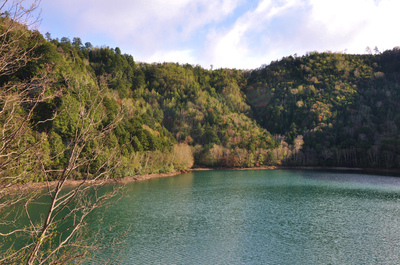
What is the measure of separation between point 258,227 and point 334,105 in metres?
100

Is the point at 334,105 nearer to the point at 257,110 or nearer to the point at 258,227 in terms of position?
the point at 257,110

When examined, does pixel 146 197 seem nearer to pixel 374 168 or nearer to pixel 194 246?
pixel 194 246

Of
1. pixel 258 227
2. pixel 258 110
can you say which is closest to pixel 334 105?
pixel 258 110

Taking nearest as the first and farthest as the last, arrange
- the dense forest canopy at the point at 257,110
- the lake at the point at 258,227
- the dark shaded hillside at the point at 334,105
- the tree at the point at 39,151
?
1. the tree at the point at 39,151
2. the lake at the point at 258,227
3. the dense forest canopy at the point at 257,110
4. the dark shaded hillside at the point at 334,105

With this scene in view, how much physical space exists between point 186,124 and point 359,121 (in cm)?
5891

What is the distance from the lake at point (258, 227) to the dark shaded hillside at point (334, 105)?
49.2m

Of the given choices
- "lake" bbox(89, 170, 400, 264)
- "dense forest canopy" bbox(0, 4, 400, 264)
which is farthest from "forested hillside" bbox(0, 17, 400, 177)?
"lake" bbox(89, 170, 400, 264)

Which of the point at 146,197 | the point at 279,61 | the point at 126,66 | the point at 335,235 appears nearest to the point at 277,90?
the point at 279,61

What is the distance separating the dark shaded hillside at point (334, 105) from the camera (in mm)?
88688

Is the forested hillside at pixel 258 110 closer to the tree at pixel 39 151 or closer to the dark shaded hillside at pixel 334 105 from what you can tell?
the dark shaded hillside at pixel 334 105

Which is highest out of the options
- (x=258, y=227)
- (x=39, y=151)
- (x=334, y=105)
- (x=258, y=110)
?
(x=258, y=110)

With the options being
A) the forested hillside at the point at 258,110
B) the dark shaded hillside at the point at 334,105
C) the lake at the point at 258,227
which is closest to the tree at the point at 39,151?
the lake at the point at 258,227

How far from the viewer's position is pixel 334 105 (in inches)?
4427

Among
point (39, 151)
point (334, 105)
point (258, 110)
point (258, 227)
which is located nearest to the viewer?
point (39, 151)
